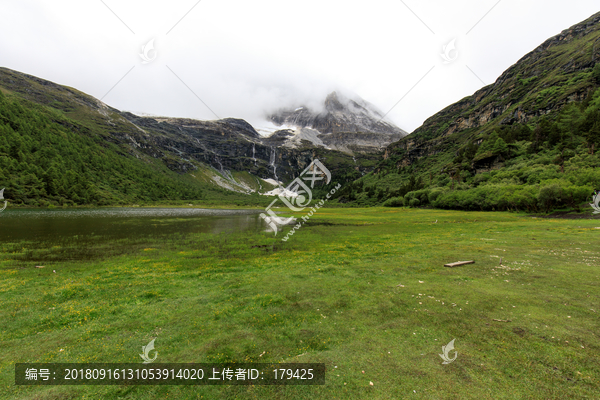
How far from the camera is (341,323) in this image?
10.4 metres

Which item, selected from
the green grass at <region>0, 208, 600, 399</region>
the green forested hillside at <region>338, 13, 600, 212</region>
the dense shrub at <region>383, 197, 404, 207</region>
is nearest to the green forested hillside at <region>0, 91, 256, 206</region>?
the green grass at <region>0, 208, 600, 399</region>

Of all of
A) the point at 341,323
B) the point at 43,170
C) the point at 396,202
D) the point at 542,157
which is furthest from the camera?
the point at 396,202

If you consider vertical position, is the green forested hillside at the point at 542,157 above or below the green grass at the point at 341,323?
above

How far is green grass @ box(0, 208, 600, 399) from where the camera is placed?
6.56 m

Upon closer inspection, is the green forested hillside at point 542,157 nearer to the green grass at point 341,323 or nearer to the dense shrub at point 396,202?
the dense shrub at point 396,202

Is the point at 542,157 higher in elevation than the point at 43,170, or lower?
lower

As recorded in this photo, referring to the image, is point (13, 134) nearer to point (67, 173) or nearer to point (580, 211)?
point (67, 173)

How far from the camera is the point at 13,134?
154 meters

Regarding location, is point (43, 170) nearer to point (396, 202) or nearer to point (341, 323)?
point (341, 323)

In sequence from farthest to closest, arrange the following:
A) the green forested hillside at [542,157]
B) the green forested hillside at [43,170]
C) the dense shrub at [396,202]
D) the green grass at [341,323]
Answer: the dense shrub at [396,202] → the green forested hillside at [43,170] → the green forested hillside at [542,157] → the green grass at [341,323]

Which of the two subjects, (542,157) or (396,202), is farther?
(396,202)

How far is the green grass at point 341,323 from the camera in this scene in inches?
258

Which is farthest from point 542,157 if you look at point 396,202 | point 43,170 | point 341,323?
point 43,170

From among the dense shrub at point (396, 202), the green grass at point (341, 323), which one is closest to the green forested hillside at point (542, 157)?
the dense shrub at point (396, 202)
